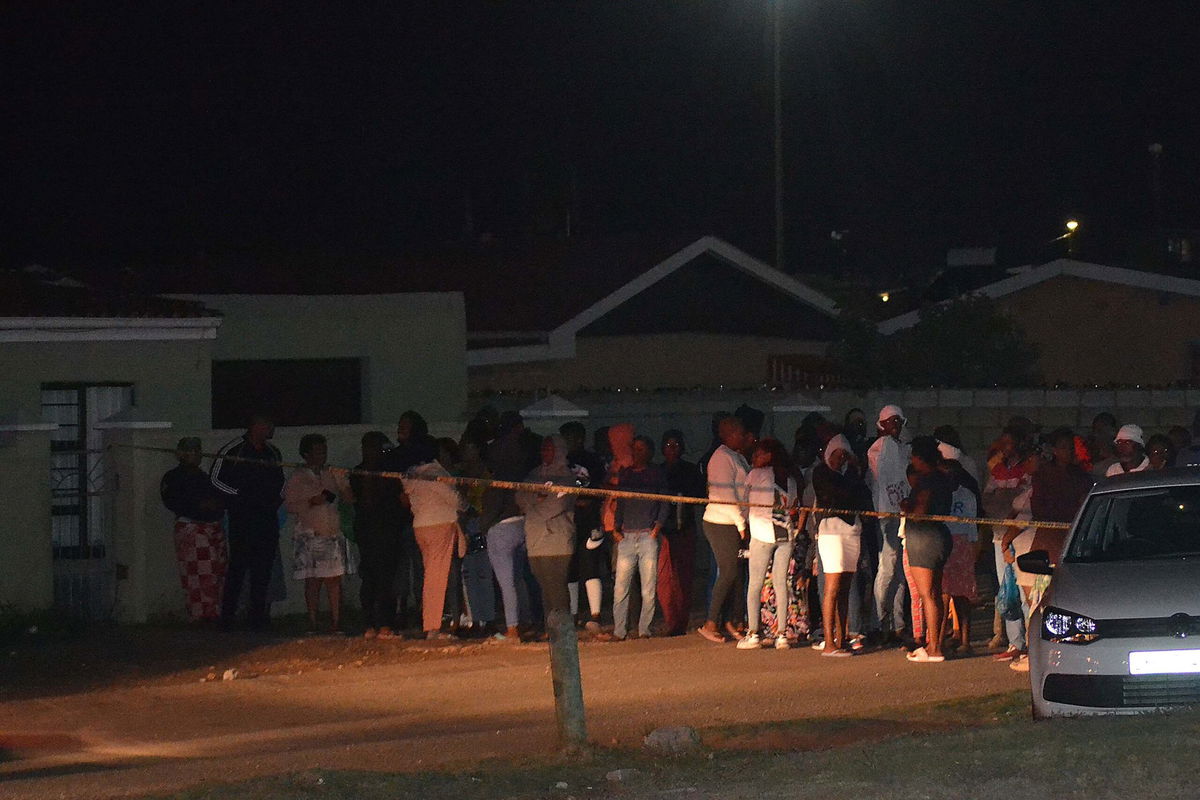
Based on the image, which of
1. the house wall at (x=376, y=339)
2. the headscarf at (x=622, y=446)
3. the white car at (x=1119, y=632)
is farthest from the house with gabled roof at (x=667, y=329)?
the white car at (x=1119, y=632)

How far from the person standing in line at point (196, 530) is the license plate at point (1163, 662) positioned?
26.8 ft

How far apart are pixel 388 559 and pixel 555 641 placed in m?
5.32

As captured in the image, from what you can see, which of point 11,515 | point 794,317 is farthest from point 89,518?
point 794,317

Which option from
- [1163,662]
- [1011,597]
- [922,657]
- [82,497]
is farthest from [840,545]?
[82,497]

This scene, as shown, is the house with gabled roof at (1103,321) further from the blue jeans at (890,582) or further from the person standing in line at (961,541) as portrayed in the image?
the person standing in line at (961,541)

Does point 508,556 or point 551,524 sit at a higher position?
point 551,524

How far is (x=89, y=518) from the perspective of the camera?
15.5m

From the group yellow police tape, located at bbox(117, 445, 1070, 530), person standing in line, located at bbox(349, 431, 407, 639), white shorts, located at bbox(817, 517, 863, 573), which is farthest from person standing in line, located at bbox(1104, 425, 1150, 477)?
person standing in line, located at bbox(349, 431, 407, 639)

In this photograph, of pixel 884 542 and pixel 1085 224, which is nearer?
pixel 884 542

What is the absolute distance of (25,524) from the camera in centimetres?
1442

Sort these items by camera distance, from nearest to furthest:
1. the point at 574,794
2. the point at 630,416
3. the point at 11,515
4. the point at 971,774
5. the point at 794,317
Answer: the point at 971,774 < the point at 574,794 < the point at 11,515 < the point at 630,416 < the point at 794,317

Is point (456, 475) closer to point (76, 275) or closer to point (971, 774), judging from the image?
point (971, 774)

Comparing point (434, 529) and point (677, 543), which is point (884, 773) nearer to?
point (677, 543)

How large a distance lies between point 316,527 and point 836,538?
430 cm
